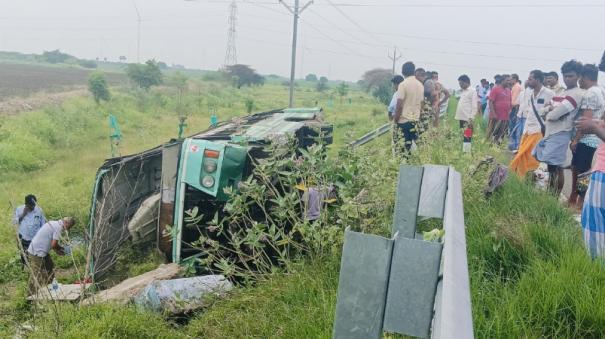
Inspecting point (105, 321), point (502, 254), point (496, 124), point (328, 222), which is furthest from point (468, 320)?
point (496, 124)

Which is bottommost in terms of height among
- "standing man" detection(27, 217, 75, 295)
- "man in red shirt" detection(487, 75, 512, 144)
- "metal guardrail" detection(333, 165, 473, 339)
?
"standing man" detection(27, 217, 75, 295)

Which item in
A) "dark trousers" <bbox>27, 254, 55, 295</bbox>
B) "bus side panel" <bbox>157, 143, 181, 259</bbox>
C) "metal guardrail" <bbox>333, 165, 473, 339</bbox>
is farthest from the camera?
"dark trousers" <bbox>27, 254, 55, 295</bbox>

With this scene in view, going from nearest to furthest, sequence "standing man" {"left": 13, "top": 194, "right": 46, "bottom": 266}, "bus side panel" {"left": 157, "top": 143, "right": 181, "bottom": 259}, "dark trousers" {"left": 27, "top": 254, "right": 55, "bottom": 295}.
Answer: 1. "bus side panel" {"left": 157, "top": 143, "right": 181, "bottom": 259}
2. "dark trousers" {"left": 27, "top": 254, "right": 55, "bottom": 295}
3. "standing man" {"left": 13, "top": 194, "right": 46, "bottom": 266}

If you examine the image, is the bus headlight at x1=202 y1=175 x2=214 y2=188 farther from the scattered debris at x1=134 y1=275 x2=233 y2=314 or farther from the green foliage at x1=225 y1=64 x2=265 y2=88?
the green foliage at x1=225 y1=64 x2=265 y2=88

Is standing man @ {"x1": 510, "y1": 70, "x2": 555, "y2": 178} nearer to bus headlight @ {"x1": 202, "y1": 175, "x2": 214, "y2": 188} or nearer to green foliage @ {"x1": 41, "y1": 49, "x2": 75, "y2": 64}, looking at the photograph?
bus headlight @ {"x1": 202, "y1": 175, "x2": 214, "y2": 188}

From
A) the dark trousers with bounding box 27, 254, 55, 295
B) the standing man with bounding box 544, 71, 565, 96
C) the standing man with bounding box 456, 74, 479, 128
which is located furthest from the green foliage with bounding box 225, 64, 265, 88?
the dark trousers with bounding box 27, 254, 55, 295

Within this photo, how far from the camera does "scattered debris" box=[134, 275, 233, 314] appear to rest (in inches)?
160

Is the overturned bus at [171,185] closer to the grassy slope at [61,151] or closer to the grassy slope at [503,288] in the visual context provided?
the grassy slope at [61,151]

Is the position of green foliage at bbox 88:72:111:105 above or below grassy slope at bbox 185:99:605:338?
above

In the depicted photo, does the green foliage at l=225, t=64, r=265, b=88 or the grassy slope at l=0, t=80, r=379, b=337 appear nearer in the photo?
the grassy slope at l=0, t=80, r=379, b=337

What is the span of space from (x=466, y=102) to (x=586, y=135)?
450 cm

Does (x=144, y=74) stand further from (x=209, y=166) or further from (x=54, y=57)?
(x=54, y=57)

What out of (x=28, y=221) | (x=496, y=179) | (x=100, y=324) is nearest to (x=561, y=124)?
(x=496, y=179)

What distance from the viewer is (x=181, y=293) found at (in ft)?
14.2
